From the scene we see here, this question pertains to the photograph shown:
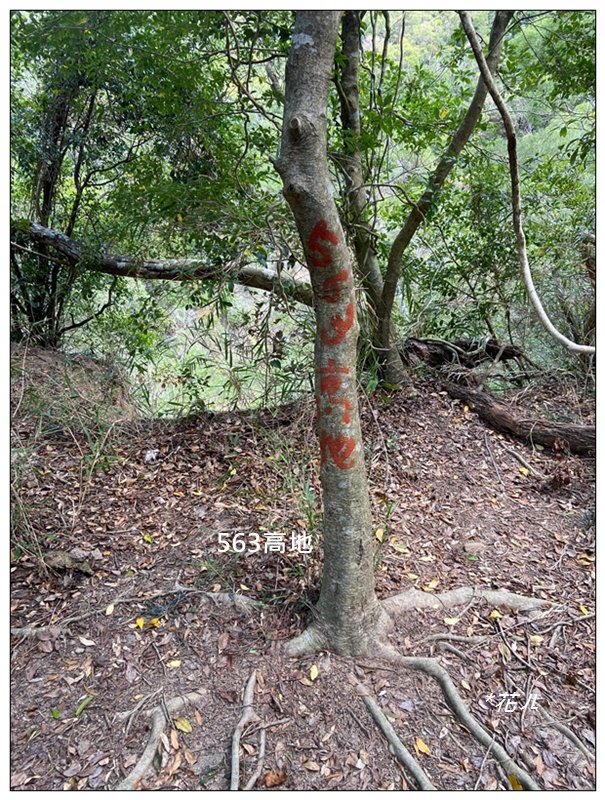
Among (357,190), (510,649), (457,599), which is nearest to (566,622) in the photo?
(510,649)

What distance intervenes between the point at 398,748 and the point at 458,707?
0.29m

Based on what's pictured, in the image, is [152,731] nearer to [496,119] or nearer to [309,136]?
[309,136]

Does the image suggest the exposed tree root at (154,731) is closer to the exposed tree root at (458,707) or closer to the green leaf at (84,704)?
the green leaf at (84,704)

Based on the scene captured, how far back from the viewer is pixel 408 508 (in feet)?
10.0

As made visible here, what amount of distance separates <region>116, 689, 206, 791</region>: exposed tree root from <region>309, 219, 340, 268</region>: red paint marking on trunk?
5.70 ft

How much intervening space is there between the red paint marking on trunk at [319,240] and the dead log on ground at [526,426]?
2432 mm

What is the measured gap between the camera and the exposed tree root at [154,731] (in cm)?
175

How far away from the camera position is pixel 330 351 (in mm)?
1942

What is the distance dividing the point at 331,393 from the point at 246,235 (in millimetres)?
1498

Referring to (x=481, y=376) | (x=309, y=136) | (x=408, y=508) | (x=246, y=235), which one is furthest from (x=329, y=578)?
(x=481, y=376)

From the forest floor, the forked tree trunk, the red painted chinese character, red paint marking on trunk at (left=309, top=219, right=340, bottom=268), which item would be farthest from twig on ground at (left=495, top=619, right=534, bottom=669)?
red paint marking on trunk at (left=309, top=219, right=340, bottom=268)

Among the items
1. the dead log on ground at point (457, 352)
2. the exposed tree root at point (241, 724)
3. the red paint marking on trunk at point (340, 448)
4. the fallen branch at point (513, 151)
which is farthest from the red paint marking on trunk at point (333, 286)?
the dead log on ground at point (457, 352)

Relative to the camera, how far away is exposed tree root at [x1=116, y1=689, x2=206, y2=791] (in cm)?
175

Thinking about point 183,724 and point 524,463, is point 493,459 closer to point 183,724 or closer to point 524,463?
point 524,463
